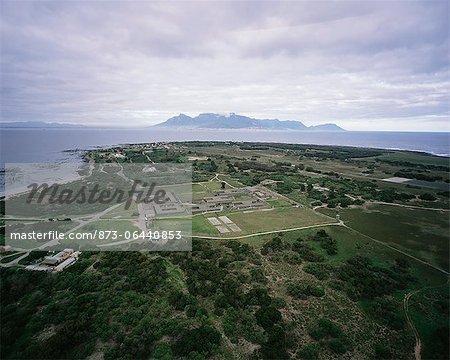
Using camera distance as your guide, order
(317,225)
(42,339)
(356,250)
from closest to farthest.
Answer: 1. (42,339)
2. (356,250)
3. (317,225)

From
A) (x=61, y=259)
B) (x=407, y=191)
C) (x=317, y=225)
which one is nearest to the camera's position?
(x=61, y=259)

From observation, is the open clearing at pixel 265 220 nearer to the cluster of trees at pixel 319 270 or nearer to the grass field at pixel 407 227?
the grass field at pixel 407 227

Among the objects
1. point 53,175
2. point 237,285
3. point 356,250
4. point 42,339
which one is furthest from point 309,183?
point 53,175

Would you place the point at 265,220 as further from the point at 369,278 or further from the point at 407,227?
the point at 407,227

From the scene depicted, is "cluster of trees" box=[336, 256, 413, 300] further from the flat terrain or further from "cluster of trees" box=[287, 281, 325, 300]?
"cluster of trees" box=[287, 281, 325, 300]

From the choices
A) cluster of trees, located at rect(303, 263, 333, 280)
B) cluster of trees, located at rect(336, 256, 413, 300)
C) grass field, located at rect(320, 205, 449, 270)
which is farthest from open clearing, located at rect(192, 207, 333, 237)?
cluster of trees, located at rect(336, 256, 413, 300)

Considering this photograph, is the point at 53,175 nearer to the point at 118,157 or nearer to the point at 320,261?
the point at 118,157

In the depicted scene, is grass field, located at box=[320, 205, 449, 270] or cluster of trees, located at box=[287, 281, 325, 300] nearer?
cluster of trees, located at box=[287, 281, 325, 300]

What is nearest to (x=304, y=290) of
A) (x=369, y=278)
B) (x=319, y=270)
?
(x=319, y=270)
